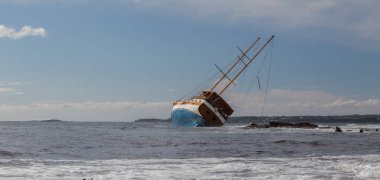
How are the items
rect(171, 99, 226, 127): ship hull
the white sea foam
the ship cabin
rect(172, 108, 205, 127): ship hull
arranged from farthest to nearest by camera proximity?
the ship cabin → rect(172, 108, 205, 127): ship hull → rect(171, 99, 226, 127): ship hull → the white sea foam

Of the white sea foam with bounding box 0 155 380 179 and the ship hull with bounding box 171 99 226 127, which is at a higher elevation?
the ship hull with bounding box 171 99 226 127

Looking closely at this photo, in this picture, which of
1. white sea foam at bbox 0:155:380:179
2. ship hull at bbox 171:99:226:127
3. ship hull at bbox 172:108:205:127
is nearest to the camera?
white sea foam at bbox 0:155:380:179

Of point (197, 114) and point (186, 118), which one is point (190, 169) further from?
point (186, 118)

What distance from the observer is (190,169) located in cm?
1881

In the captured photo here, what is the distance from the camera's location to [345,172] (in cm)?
1764

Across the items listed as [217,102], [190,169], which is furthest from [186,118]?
[190,169]

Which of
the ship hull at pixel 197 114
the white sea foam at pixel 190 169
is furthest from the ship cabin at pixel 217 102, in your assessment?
the white sea foam at pixel 190 169

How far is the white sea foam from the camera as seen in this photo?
16656 mm

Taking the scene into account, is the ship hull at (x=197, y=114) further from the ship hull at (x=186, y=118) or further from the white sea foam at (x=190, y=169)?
the white sea foam at (x=190, y=169)

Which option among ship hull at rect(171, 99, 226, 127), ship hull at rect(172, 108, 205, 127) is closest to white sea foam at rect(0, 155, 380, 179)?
ship hull at rect(171, 99, 226, 127)

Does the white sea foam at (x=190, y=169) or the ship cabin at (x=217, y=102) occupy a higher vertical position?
the ship cabin at (x=217, y=102)

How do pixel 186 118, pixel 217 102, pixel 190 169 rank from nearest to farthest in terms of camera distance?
pixel 190 169 < pixel 217 102 < pixel 186 118

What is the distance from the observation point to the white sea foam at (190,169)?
54.6 ft

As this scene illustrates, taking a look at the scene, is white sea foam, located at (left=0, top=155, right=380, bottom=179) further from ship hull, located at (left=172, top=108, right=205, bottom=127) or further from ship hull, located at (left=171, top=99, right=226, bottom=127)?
ship hull, located at (left=172, top=108, right=205, bottom=127)
